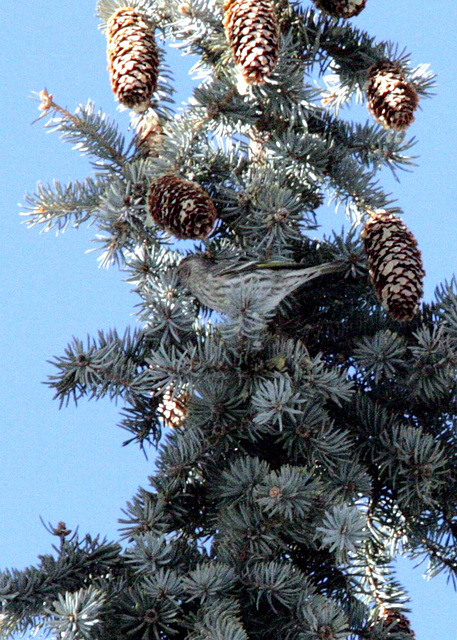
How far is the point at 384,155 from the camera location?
5.44ft

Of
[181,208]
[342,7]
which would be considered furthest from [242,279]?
[342,7]

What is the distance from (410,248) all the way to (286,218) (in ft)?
0.73

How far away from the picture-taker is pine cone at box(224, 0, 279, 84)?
4.73 feet

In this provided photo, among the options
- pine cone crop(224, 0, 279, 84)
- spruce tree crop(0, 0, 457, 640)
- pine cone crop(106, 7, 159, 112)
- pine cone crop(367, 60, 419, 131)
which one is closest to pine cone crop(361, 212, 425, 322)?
spruce tree crop(0, 0, 457, 640)

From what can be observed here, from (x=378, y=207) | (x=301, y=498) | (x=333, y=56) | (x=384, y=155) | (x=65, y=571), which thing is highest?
(x=333, y=56)

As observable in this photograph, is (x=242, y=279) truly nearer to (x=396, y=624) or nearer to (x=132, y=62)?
(x=132, y=62)

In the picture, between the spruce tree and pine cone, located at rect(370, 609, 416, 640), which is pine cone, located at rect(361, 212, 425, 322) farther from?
pine cone, located at rect(370, 609, 416, 640)

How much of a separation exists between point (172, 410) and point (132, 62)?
2.02 feet

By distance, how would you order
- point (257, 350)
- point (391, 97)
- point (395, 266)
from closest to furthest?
point (257, 350)
point (395, 266)
point (391, 97)

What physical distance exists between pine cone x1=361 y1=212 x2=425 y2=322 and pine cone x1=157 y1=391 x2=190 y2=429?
38cm

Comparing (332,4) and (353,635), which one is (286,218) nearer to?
(332,4)

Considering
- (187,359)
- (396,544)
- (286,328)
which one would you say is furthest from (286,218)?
(396,544)

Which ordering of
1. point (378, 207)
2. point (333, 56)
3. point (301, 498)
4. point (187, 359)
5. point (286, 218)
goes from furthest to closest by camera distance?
1. point (333, 56)
2. point (378, 207)
3. point (286, 218)
4. point (187, 359)
5. point (301, 498)

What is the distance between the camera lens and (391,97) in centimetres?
158
